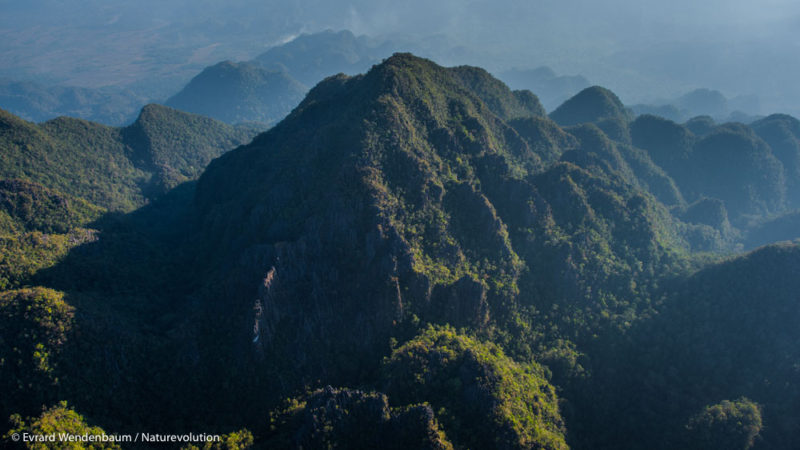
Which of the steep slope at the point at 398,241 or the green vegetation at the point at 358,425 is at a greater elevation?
the steep slope at the point at 398,241

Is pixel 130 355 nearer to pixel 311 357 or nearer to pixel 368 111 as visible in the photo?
pixel 311 357

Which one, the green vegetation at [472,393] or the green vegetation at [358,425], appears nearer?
the green vegetation at [358,425]

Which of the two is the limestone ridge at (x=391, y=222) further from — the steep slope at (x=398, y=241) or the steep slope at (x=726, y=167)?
the steep slope at (x=726, y=167)

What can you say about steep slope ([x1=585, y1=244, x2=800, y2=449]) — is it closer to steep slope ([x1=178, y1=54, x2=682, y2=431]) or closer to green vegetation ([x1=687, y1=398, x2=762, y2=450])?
green vegetation ([x1=687, y1=398, x2=762, y2=450])

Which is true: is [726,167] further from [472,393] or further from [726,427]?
[472,393]

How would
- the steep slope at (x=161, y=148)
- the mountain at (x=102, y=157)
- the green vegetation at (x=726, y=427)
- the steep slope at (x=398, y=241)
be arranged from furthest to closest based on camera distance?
1. the steep slope at (x=161, y=148)
2. the mountain at (x=102, y=157)
3. the steep slope at (x=398, y=241)
4. the green vegetation at (x=726, y=427)

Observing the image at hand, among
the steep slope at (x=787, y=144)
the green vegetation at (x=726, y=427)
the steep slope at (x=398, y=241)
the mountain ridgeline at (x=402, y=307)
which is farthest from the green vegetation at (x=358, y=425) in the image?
the steep slope at (x=787, y=144)

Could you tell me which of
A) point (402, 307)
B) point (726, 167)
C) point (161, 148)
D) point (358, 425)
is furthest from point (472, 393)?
point (161, 148)
